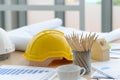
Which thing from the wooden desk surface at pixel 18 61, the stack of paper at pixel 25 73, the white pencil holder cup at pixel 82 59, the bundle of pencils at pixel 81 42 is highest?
the bundle of pencils at pixel 81 42

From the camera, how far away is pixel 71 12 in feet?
9.45

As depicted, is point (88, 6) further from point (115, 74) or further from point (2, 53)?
point (115, 74)

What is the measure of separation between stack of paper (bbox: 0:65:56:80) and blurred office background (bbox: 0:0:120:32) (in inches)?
69.0

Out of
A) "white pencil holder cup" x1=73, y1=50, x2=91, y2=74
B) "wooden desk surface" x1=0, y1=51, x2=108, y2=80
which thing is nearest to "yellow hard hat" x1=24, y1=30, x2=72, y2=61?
"wooden desk surface" x1=0, y1=51, x2=108, y2=80

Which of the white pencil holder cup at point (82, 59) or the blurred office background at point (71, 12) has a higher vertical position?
the blurred office background at point (71, 12)

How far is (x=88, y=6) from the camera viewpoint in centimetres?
283

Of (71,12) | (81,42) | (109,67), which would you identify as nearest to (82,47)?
(81,42)

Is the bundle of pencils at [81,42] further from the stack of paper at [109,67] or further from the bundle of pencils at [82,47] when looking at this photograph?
the stack of paper at [109,67]

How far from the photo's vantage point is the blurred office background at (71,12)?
2.76 meters

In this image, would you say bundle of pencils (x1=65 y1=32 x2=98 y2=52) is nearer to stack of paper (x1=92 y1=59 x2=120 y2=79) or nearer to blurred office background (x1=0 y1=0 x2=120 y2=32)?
stack of paper (x1=92 y1=59 x2=120 y2=79)

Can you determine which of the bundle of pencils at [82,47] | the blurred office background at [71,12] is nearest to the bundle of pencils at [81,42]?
the bundle of pencils at [82,47]

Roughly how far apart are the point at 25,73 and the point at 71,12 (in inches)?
77.4

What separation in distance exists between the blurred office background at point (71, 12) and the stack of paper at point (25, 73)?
5.75 feet

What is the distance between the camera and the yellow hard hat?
1089 mm
